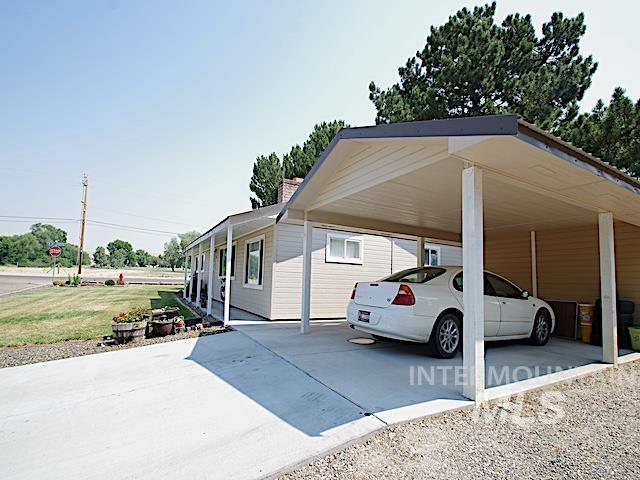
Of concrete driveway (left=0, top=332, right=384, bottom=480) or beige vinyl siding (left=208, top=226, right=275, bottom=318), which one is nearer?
concrete driveway (left=0, top=332, right=384, bottom=480)

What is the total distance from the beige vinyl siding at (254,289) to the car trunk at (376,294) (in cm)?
404

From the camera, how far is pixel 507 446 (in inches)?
113

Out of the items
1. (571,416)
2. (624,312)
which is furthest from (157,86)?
(624,312)

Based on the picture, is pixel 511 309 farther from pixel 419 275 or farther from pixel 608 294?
pixel 419 275

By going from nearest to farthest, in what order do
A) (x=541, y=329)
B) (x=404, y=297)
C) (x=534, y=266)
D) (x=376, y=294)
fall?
(x=404, y=297) < (x=376, y=294) < (x=541, y=329) < (x=534, y=266)

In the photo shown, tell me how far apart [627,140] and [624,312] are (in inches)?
218

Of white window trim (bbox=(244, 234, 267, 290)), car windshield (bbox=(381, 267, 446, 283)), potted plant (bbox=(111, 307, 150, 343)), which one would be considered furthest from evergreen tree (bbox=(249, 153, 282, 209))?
car windshield (bbox=(381, 267, 446, 283))

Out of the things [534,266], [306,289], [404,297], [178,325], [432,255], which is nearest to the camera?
[404,297]

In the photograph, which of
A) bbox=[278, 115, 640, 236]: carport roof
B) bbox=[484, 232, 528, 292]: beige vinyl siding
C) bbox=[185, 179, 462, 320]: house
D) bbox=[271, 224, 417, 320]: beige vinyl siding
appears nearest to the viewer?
bbox=[278, 115, 640, 236]: carport roof

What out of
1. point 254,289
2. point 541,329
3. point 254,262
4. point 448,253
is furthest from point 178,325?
point 448,253

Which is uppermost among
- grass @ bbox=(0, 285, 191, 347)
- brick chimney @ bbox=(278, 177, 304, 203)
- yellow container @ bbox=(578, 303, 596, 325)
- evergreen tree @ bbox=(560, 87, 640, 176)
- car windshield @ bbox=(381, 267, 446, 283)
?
evergreen tree @ bbox=(560, 87, 640, 176)

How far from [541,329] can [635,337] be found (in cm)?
182

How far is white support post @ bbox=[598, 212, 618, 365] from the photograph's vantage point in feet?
18.4

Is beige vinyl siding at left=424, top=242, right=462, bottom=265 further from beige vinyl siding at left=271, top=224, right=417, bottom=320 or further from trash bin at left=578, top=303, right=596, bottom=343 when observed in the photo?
trash bin at left=578, top=303, right=596, bottom=343
